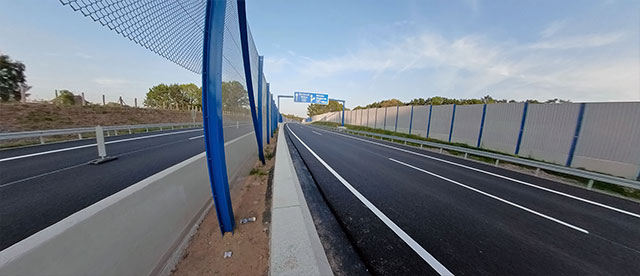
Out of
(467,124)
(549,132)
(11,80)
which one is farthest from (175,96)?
(549,132)

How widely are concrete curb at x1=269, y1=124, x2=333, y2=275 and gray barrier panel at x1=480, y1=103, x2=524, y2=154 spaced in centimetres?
1254

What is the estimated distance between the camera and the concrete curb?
191 cm

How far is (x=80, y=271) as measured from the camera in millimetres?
1440

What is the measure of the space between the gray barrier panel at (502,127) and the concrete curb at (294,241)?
41.1 ft

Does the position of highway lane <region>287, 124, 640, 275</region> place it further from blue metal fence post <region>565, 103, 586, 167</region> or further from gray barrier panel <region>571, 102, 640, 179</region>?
blue metal fence post <region>565, 103, 586, 167</region>

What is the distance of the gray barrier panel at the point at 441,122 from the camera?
1420 cm

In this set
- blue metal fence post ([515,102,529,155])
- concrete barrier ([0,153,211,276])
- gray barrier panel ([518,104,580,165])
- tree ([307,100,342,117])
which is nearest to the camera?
concrete barrier ([0,153,211,276])

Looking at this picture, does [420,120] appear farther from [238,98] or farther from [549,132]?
[238,98]

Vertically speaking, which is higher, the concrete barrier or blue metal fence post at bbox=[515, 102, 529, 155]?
blue metal fence post at bbox=[515, 102, 529, 155]

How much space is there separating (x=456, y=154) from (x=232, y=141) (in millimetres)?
11390

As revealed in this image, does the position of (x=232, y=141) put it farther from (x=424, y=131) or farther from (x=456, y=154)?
(x=424, y=131)

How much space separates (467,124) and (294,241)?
14847mm

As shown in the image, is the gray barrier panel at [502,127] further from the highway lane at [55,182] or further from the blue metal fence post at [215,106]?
the blue metal fence post at [215,106]

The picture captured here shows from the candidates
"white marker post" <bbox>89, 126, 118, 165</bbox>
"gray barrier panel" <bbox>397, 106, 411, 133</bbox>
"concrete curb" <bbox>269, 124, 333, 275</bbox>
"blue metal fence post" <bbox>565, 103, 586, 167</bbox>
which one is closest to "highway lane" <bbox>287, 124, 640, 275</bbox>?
"concrete curb" <bbox>269, 124, 333, 275</bbox>
